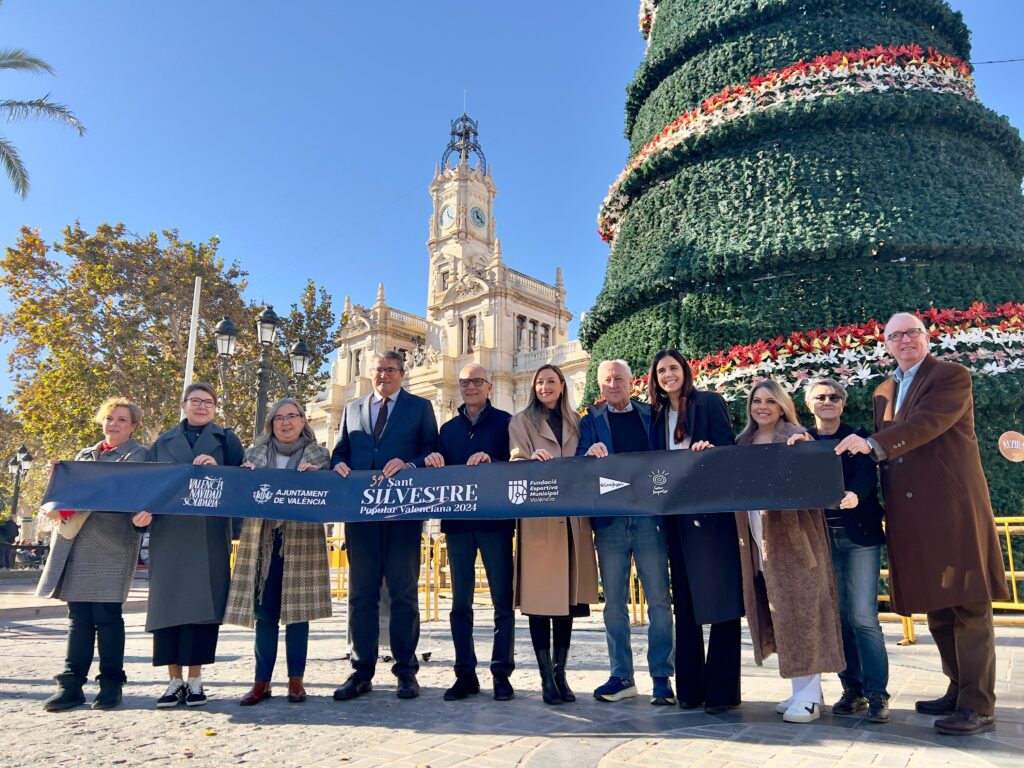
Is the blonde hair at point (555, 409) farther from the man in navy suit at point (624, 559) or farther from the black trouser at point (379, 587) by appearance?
the black trouser at point (379, 587)

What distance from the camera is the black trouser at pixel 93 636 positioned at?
450 cm

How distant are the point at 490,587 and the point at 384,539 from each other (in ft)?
2.76

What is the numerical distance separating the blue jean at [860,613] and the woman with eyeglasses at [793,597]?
154mm

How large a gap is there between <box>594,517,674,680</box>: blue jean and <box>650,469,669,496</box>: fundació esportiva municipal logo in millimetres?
314

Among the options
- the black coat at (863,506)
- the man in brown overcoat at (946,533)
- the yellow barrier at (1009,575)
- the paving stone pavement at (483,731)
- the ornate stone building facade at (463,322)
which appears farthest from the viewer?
the ornate stone building facade at (463,322)

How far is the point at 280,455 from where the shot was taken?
17.1ft

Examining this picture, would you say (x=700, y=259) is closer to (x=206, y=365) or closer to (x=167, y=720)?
(x=167, y=720)

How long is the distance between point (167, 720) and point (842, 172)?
880cm

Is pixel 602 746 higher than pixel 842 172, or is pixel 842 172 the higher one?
pixel 842 172

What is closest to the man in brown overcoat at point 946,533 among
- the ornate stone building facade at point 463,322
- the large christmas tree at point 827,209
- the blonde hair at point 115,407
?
the large christmas tree at point 827,209

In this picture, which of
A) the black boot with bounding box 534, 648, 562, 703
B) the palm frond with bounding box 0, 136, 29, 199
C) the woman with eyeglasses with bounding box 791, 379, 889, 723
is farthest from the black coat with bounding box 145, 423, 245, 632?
the palm frond with bounding box 0, 136, 29, 199

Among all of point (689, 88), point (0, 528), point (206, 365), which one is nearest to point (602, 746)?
point (689, 88)

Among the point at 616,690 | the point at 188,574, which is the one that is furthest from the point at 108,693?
the point at 616,690

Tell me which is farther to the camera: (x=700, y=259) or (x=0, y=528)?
(x=0, y=528)
